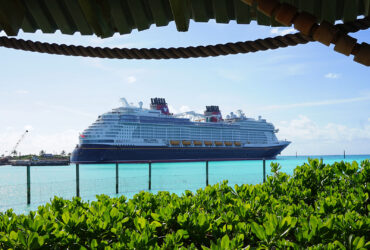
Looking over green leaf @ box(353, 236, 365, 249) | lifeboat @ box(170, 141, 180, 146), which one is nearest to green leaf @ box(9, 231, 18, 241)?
green leaf @ box(353, 236, 365, 249)

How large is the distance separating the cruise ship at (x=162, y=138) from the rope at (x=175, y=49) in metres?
40.6

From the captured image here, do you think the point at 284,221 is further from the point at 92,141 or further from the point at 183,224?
the point at 92,141

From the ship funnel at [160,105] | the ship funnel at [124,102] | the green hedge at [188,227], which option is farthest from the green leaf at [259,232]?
the ship funnel at [160,105]

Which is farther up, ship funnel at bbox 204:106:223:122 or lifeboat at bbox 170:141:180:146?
ship funnel at bbox 204:106:223:122

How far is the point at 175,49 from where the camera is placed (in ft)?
6.03

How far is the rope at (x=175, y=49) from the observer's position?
5.32 feet

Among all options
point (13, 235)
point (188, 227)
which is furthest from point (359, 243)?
point (13, 235)

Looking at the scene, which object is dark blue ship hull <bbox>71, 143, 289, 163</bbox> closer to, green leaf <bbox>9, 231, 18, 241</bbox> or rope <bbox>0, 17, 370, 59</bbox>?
rope <bbox>0, 17, 370, 59</bbox>

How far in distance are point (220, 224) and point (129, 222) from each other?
0.49 metres

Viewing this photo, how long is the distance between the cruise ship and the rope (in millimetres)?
40645

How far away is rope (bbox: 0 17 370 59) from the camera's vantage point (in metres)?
1.62

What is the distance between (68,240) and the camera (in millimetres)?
1585

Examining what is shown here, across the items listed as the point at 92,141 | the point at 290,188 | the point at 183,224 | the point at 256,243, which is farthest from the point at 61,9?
the point at 92,141

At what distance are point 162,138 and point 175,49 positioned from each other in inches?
1763
